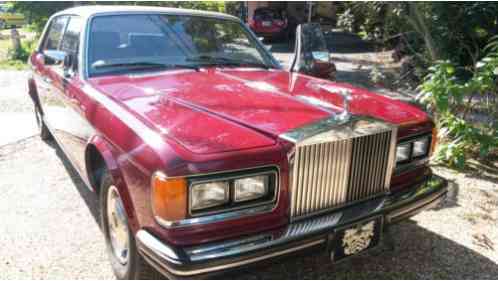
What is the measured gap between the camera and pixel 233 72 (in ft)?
10.9

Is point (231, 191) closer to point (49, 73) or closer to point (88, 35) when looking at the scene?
point (88, 35)

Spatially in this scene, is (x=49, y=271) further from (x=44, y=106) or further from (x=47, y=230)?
(x=44, y=106)

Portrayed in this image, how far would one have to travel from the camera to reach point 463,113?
484 cm

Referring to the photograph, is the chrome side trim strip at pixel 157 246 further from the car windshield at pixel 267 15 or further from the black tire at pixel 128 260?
the car windshield at pixel 267 15

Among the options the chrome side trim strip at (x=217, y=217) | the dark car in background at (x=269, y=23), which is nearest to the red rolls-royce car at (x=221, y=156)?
the chrome side trim strip at (x=217, y=217)

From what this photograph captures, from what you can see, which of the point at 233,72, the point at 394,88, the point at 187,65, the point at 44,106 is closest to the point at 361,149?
the point at 233,72

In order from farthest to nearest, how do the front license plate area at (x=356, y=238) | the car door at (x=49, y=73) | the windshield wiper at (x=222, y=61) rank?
the car door at (x=49, y=73)
the windshield wiper at (x=222, y=61)
the front license plate area at (x=356, y=238)

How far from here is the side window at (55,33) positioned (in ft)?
13.3

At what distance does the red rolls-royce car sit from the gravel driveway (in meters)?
0.27

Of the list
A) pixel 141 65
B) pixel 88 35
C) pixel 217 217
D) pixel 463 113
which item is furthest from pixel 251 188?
pixel 463 113

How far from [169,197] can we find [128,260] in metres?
0.70

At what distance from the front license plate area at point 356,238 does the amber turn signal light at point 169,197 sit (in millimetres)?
810

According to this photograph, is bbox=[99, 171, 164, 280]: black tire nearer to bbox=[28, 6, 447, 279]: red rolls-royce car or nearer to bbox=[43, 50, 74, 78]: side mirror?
bbox=[28, 6, 447, 279]: red rolls-royce car

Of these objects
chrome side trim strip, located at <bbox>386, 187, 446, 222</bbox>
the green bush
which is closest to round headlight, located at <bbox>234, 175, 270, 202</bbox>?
chrome side trim strip, located at <bbox>386, 187, 446, 222</bbox>
